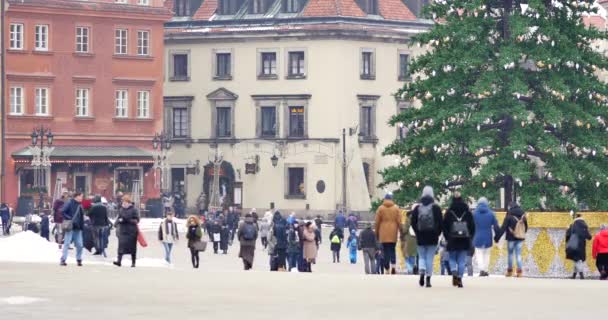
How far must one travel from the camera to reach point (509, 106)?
64.8 meters

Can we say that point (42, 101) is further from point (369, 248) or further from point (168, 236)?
point (369, 248)

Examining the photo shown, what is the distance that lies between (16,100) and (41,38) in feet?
10.6

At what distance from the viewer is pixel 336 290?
37.8m

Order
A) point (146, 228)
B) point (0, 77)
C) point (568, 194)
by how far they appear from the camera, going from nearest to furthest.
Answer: point (568, 194) < point (146, 228) < point (0, 77)

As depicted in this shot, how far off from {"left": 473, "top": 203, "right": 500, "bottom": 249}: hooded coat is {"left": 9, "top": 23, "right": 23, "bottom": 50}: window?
2702 inches

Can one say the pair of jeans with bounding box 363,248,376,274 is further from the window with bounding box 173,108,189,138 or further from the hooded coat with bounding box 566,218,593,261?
the window with bounding box 173,108,189,138

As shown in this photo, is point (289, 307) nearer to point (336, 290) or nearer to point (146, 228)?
point (336, 290)

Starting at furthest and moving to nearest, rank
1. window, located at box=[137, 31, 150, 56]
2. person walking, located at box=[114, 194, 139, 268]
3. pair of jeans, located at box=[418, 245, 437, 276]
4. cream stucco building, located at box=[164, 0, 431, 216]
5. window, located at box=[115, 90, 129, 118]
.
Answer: cream stucco building, located at box=[164, 0, 431, 216] → window, located at box=[137, 31, 150, 56] → window, located at box=[115, 90, 129, 118] → person walking, located at box=[114, 194, 139, 268] → pair of jeans, located at box=[418, 245, 437, 276]

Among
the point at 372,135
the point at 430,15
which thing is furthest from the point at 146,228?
the point at 430,15

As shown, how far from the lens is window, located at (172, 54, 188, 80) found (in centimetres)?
12456

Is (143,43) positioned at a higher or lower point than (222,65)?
higher

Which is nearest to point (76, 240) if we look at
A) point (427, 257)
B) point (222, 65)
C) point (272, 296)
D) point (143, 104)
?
point (427, 257)

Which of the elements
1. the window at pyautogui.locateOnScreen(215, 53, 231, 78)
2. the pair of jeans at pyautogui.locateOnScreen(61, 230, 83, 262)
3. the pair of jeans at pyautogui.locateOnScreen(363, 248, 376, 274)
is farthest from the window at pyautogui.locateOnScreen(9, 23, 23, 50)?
the pair of jeans at pyautogui.locateOnScreen(61, 230, 83, 262)

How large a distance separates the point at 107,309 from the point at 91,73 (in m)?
84.0
